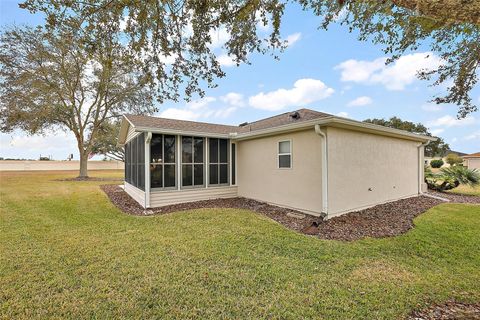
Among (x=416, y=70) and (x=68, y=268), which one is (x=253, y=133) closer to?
(x=416, y=70)

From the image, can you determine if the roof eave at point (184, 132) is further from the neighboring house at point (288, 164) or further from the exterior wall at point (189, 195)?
the exterior wall at point (189, 195)

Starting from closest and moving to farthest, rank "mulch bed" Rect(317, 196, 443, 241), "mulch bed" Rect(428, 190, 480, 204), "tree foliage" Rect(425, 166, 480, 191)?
"mulch bed" Rect(317, 196, 443, 241) → "mulch bed" Rect(428, 190, 480, 204) → "tree foliage" Rect(425, 166, 480, 191)

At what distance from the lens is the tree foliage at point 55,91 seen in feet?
52.4

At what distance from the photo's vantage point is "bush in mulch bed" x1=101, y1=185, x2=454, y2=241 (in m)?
5.86

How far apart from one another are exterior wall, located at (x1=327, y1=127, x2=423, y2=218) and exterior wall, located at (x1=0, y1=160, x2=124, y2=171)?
140ft

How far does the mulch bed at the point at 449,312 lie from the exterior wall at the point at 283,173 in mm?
3975

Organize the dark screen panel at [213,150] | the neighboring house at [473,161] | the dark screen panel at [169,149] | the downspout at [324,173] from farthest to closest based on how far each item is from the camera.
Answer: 1. the neighboring house at [473,161]
2. the dark screen panel at [213,150]
3. the dark screen panel at [169,149]
4. the downspout at [324,173]

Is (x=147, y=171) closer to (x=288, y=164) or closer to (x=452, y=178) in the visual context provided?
(x=288, y=164)

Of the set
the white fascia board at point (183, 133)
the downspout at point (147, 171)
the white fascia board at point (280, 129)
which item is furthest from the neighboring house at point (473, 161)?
the downspout at point (147, 171)

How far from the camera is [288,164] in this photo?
799 cm

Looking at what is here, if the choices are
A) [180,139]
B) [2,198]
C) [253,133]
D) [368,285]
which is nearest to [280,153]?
[253,133]

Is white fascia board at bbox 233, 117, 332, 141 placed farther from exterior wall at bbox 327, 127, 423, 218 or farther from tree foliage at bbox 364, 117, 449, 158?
tree foliage at bbox 364, 117, 449, 158

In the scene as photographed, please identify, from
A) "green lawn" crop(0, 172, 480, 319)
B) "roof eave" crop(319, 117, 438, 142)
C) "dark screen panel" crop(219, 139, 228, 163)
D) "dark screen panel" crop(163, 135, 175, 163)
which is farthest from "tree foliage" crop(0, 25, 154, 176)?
"roof eave" crop(319, 117, 438, 142)

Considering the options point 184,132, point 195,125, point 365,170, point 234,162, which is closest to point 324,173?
point 365,170
